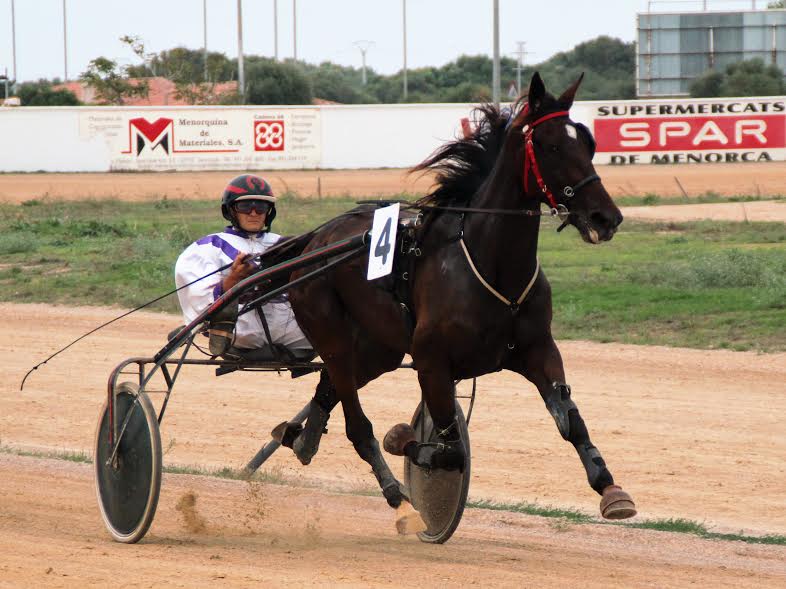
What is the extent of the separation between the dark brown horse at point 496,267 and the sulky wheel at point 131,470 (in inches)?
38.5

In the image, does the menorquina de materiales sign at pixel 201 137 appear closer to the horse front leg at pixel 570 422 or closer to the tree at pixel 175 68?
the tree at pixel 175 68

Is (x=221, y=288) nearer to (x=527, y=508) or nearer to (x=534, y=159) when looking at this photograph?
(x=527, y=508)

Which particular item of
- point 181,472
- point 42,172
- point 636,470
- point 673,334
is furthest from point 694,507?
point 42,172

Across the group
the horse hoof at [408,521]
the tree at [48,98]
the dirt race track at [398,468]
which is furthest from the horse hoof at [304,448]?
the tree at [48,98]

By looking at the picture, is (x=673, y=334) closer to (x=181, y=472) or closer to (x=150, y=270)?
(x=181, y=472)

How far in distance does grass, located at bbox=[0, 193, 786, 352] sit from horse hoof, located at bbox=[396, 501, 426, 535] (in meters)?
5.97

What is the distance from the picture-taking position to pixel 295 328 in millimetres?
6430

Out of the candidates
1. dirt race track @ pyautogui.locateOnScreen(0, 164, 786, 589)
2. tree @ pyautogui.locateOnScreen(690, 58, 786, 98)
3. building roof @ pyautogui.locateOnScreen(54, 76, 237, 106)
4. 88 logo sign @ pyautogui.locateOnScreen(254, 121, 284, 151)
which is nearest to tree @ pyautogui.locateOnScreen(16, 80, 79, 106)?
building roof @ pyautogui.locateOnScreen(54, 76, 237, 106)

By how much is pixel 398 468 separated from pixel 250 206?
6.96 feet

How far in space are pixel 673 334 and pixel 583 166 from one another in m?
7.00

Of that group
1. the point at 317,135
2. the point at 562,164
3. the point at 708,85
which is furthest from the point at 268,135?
the point at 562,164

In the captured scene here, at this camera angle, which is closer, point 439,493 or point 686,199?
point 439,493

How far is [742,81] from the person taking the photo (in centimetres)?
4428

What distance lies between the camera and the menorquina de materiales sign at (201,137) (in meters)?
Answer: 31.0
